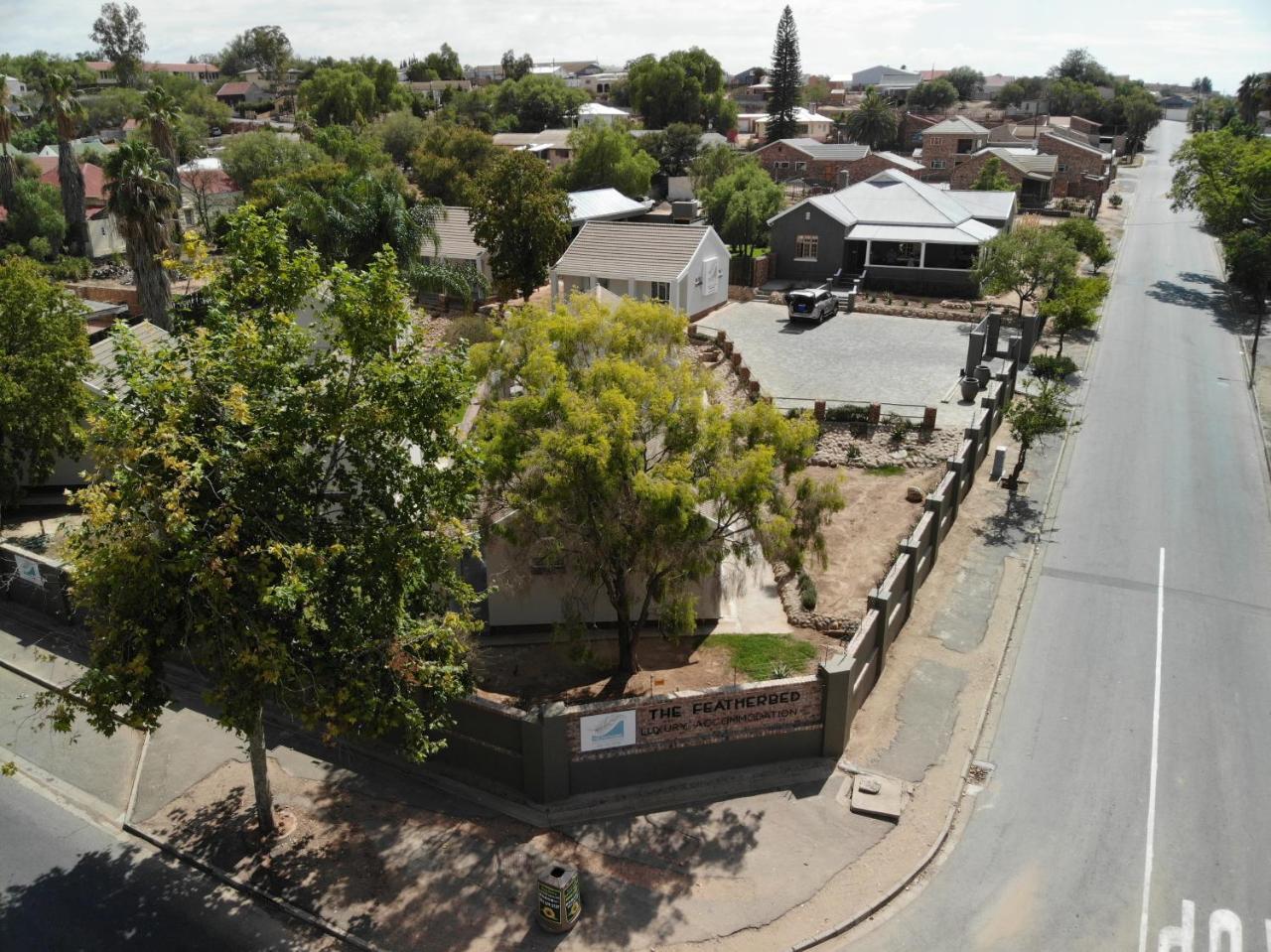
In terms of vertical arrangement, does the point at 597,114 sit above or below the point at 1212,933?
above

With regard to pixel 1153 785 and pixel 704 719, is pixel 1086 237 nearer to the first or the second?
pixel 1153 785

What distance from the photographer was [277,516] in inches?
542

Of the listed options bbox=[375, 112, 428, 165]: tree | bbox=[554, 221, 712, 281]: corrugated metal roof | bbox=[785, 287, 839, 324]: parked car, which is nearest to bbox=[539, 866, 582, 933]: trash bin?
bbox=[554, 221, 712, 281]: corrugated metal roof

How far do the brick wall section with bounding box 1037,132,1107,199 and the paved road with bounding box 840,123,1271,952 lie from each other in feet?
185

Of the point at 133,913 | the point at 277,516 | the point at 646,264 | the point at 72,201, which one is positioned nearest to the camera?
the point at 277,516

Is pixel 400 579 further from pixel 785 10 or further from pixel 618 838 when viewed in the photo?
pixel 785 10

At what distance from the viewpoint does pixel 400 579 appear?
1456 centimetres

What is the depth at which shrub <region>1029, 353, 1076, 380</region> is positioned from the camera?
123 ft

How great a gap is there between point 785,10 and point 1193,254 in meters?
76.2

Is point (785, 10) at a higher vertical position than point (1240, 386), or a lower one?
higher

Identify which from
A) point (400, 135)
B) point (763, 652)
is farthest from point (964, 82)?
point (763, 652)

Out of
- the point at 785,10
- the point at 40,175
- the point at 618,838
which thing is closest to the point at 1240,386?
the point at 618,838

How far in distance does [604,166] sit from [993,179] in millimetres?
28891

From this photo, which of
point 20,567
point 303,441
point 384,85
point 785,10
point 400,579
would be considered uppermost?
point 785,10
